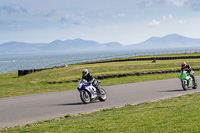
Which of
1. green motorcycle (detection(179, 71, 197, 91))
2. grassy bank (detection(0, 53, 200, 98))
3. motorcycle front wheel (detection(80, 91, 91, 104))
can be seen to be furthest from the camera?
grassy bank (detection(0, 53, 200, 98))

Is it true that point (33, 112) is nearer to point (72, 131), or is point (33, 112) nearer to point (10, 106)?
point (10, 106)

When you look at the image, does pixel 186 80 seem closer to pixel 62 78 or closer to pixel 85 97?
pixel 85 97

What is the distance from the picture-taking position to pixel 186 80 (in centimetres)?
1809

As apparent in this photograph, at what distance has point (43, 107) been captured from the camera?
44.1ft

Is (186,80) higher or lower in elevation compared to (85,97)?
higher

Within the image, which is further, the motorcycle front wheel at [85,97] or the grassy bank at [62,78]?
the grassy bank at [62,78]

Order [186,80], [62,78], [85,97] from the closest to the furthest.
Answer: [85,97] < [186,80] < [62,78]

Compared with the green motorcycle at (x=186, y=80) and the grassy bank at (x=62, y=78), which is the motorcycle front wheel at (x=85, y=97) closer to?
the green motorcycle at (x=186, y=80)

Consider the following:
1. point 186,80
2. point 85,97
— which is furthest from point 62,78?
point 85,97

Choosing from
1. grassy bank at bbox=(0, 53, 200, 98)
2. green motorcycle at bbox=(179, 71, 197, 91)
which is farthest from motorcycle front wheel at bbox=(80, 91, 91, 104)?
grassy bank at bbox=(0, 53, 200, 98)

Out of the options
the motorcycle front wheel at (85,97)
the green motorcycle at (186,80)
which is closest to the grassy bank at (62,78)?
the green motorcycle at (186,80)

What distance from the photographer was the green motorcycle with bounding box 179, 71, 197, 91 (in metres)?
18.0

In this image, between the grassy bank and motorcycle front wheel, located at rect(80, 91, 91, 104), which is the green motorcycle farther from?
the grassy bank

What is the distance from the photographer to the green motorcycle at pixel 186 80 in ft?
59.0
